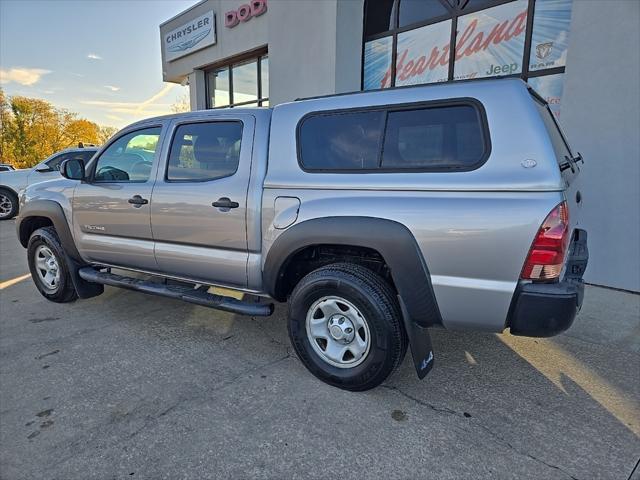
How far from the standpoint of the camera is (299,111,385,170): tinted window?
2.63 meters

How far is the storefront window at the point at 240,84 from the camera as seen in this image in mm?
12008

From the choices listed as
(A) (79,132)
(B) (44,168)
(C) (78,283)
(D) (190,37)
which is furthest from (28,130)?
(C) (78,283)

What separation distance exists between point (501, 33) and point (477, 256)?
5599 mm

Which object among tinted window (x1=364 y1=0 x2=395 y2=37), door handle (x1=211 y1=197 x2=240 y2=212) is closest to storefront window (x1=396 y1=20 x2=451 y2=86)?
tinted window (x1=364 y1=0 x2=395 y2=37)

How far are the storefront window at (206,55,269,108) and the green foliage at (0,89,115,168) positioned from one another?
33294 millimetres

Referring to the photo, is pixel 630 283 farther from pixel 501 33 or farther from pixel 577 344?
pixel 501 33

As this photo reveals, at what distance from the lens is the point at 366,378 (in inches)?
104

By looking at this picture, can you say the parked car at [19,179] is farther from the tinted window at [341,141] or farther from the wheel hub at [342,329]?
the wheel hub at [342,329]

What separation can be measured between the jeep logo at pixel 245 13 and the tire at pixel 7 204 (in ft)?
24.3

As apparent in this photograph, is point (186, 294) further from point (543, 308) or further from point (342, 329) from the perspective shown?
point (543, 308)

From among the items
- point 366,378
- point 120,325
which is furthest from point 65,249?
point 366,378

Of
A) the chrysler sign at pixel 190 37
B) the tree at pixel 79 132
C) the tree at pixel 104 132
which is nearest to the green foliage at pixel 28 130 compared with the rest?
the tree at pixel 79 132

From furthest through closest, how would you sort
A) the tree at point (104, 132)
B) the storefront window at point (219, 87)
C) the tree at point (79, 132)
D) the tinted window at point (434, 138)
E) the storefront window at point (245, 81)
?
the tree at point (104, 132) < the tree at point (79, 132) < the storefront window at point (219, 87) < the storefront window at point (245, 81) < the tinted window at point (434, 138)

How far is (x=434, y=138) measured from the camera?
8.03 ft
